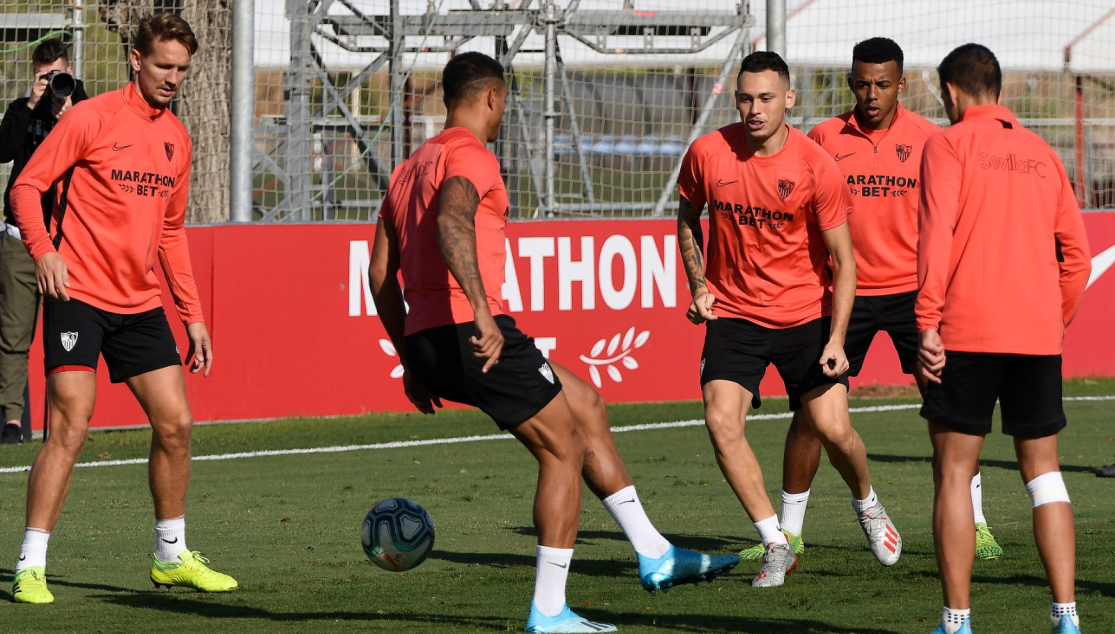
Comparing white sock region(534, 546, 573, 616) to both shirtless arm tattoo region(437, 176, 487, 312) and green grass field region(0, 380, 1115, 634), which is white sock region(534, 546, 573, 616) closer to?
green grass field region(0, 380, 1115, 634)

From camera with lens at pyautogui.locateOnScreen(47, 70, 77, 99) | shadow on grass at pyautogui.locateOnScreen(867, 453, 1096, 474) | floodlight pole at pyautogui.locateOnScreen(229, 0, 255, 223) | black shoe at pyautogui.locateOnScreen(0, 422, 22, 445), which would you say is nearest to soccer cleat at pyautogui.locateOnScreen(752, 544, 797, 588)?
shadow on grass at pyautogui.locateOnScreen(867, 453, 1096, 474)

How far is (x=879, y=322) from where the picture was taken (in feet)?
22.9

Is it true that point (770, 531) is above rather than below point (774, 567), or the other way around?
above

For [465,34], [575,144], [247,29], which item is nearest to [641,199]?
[575,144]

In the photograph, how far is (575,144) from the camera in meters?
14.2

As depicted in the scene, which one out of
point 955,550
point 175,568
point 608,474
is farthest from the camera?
point 175,568

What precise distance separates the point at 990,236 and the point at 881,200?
2.39 m

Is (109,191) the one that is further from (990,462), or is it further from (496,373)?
(990,462)

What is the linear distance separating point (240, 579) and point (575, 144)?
8403 mm

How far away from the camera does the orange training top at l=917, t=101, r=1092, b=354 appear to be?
467 cm

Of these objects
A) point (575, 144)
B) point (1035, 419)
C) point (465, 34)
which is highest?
point (465, 34)

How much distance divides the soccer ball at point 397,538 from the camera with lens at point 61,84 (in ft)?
13.2

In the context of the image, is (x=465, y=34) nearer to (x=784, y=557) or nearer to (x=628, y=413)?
(x=628, y=413)

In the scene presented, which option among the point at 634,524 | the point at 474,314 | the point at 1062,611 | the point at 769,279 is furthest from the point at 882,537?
the point at 474,314
